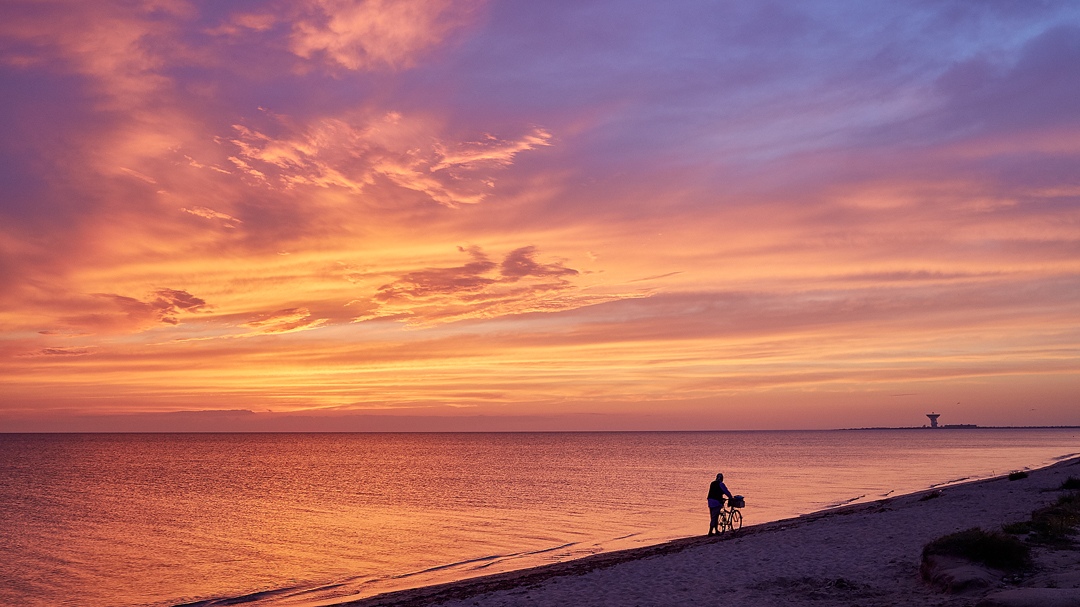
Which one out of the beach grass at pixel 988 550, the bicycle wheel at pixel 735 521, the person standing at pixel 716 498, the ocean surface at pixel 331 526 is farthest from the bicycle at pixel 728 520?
the beach grass at pixel 988 550

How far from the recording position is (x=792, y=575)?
2136cm

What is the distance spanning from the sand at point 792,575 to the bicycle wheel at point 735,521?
1.34m

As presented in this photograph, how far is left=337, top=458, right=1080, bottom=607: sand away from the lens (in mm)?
17062

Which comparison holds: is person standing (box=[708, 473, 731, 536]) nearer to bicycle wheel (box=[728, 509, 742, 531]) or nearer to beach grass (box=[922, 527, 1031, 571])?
bicycle wheel (box=[728, 509, 742, 531])

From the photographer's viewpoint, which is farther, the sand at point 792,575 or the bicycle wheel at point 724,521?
the bicycle wheel at point 724,521

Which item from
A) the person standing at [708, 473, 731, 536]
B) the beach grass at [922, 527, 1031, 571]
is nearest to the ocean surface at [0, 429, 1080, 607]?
the person standing at [708, 473, 731, 536]

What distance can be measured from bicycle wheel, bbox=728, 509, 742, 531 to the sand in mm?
1344

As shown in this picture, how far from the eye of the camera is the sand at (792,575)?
17.1m

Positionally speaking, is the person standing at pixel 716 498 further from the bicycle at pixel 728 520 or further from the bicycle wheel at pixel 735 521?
the bicycle wheel at pixel 735 521

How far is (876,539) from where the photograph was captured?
26859 millimetres

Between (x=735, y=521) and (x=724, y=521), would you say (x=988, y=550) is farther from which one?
(x=735, y=521)

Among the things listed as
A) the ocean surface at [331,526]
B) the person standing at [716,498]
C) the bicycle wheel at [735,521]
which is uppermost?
Answer: the person standing at [716,498]

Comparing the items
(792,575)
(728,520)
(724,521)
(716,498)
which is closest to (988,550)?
(792,575)

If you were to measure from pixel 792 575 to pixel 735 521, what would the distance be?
16588 mm
